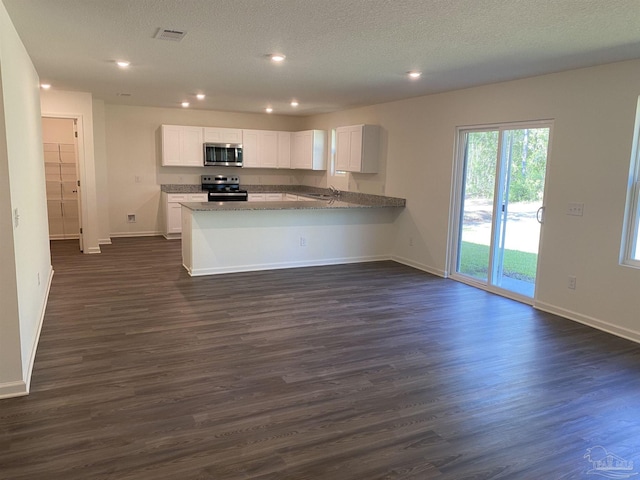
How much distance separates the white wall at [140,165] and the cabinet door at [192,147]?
37 centimetres

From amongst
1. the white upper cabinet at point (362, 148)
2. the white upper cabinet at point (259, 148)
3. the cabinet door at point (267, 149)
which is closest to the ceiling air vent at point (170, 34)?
the white upper cabinet at point (362, 148)

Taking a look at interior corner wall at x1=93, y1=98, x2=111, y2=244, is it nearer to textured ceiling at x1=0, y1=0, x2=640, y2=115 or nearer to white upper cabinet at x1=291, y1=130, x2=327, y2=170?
textured ceiling at x1=0, y1=0, x2=640, y2=115

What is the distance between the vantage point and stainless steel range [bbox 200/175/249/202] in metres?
9.22

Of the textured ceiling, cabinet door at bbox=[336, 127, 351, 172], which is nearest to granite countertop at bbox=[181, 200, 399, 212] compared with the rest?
cabinet door at bbox=[336, 127, 351, 172]

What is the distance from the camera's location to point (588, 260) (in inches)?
180

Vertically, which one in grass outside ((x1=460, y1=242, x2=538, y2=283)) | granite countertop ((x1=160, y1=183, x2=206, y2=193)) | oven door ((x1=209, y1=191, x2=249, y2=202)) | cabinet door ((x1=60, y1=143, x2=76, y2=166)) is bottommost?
grass outside ((x1=460, y1=242, x2=538, y2=283))

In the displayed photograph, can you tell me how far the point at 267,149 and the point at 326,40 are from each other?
6131mm

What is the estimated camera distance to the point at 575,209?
4660 mm

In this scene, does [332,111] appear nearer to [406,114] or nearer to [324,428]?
[406,114]

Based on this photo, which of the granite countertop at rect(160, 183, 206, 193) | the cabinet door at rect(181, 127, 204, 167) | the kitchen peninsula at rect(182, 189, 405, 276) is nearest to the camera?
the kitchen peninsula at rect(182, 189, 405, 276)

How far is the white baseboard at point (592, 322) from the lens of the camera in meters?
4.21

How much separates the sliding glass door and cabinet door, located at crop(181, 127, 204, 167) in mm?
5163

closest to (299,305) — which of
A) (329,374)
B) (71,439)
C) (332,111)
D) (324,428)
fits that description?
(329,374)

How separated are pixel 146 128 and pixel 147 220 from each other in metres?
1.78
